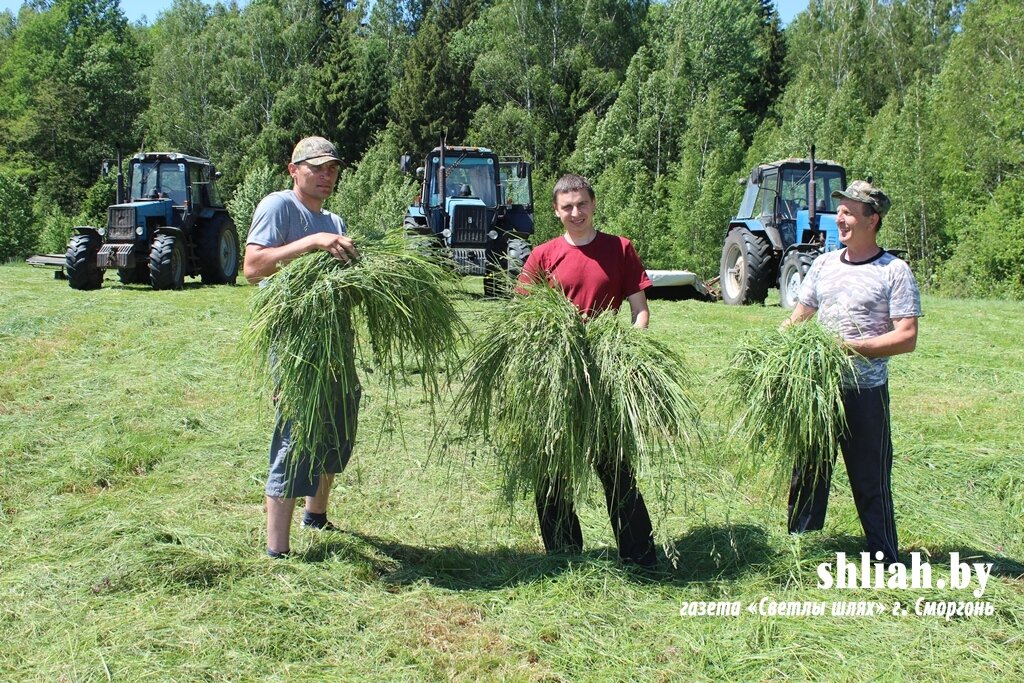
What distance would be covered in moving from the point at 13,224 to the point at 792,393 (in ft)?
85.2

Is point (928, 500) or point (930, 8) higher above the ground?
point (930, 8)

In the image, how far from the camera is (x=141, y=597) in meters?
2.97

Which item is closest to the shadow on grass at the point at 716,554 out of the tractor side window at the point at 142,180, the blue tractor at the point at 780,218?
the blue tractor at the point at 780,218

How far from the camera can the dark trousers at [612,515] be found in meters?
3.21

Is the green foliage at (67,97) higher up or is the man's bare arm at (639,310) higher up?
the green foliage at (67,97)

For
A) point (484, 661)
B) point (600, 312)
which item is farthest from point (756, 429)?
point (484, 661)

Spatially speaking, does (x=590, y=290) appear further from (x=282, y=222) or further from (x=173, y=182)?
(x=173, y=182)

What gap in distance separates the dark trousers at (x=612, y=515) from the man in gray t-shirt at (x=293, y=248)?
83 centimetres

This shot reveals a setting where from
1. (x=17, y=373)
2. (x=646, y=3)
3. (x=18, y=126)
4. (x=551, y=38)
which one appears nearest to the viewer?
(x=17, y=373)

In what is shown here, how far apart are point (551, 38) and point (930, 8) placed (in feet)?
49.7

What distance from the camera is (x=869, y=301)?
126 inches

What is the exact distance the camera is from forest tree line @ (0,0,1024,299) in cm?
2067

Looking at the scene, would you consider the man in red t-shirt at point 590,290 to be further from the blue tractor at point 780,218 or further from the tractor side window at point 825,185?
the tractor side window at point 825,185

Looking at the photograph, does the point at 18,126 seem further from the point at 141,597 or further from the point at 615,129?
the point at 141,597
